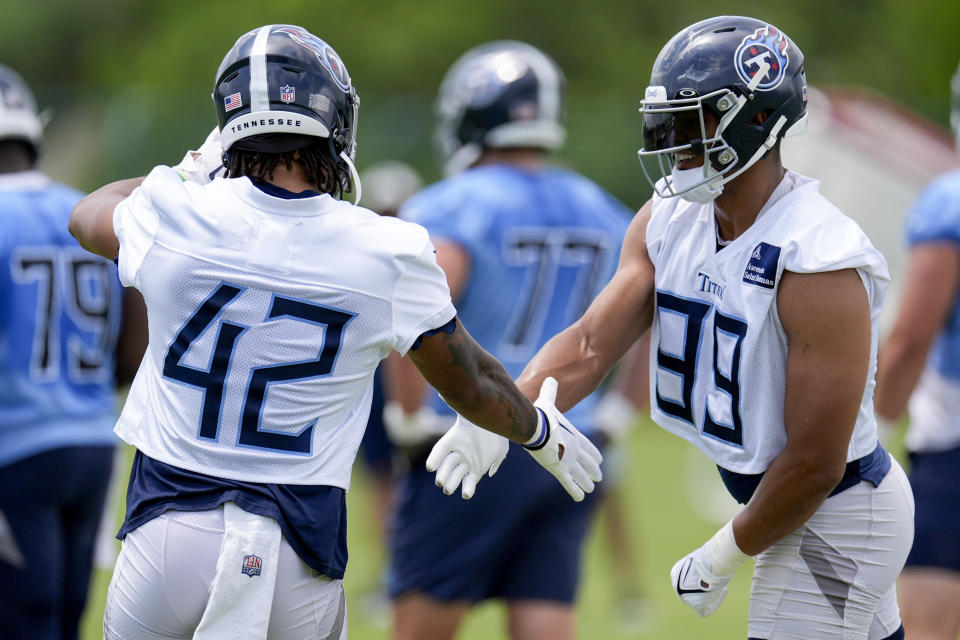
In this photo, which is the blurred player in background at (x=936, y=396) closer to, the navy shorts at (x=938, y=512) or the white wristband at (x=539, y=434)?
the navy shorts at (x=938, y=512)

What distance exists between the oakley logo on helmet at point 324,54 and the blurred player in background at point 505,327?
1.42 m

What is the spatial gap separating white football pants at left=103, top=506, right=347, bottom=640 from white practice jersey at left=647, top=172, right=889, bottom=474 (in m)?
1.00

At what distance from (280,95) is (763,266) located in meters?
1.14

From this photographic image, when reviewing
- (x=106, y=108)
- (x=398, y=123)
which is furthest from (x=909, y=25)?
(x=106, y=108)

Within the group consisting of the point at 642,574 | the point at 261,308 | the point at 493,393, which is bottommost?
the point at 642,574

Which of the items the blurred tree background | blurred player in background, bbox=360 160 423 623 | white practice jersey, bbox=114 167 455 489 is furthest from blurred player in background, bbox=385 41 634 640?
the blurred tree background

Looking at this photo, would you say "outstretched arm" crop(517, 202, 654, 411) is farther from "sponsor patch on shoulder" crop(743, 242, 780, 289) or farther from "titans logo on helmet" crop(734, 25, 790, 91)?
"titans logo on helmet" crop(734, 25, 790, 91)

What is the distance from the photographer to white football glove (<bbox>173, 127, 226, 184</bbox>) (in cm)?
302

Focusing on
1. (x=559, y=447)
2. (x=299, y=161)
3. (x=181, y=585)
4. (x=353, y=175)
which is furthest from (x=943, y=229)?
(x=181, y=585)

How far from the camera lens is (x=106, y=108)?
1711 centimetres

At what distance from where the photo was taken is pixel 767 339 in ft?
9.57

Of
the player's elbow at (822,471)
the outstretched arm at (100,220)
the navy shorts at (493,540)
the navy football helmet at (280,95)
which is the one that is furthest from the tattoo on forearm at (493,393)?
the navy shorts at (493,540)

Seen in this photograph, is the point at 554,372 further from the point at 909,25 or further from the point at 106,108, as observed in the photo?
the point at 909,25

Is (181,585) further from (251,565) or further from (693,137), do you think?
Answer: (693,137)
